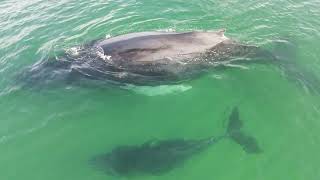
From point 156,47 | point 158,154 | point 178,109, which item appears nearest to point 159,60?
point 156,47

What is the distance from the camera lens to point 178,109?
505 inches

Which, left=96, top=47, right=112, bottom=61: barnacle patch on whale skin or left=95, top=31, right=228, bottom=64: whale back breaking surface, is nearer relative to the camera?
left=95, top=31, right=228, bottom=64: whale back breaking surface

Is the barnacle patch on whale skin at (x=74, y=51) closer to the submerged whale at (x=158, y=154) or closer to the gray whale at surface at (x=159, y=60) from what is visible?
the gray whale at surface at (x=159, y=60)

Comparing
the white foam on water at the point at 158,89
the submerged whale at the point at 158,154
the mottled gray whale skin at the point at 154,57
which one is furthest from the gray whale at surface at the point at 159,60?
the submerged whale at the point at 158,154

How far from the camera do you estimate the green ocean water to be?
11.1m

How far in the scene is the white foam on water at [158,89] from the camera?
1329cm

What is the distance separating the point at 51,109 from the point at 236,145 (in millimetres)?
5603

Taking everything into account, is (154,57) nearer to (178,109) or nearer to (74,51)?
(178,109)

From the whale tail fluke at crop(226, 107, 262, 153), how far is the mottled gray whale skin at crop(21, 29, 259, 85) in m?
2.14

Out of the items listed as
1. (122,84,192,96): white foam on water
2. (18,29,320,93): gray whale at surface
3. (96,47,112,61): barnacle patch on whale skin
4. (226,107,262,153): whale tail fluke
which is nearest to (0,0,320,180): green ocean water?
(122,84,192,96): white foam on water

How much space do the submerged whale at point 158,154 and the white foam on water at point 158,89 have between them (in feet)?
6.62

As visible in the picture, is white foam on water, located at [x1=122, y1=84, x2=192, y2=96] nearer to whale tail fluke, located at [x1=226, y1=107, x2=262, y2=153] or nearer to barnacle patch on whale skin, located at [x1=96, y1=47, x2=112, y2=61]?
barnacle patch on whale skin, located at [x1=96, y1=47, x2=112, y2=61]

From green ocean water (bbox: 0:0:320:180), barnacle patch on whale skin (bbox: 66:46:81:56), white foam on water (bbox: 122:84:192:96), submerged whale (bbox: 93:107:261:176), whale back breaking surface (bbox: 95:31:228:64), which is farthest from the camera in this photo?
barnacle patch on whale skin (bbox: 66:46:81:56)

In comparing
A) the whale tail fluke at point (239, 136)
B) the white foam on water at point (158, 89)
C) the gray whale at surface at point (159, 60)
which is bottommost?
the whale tail fluke at point (239, 136)
